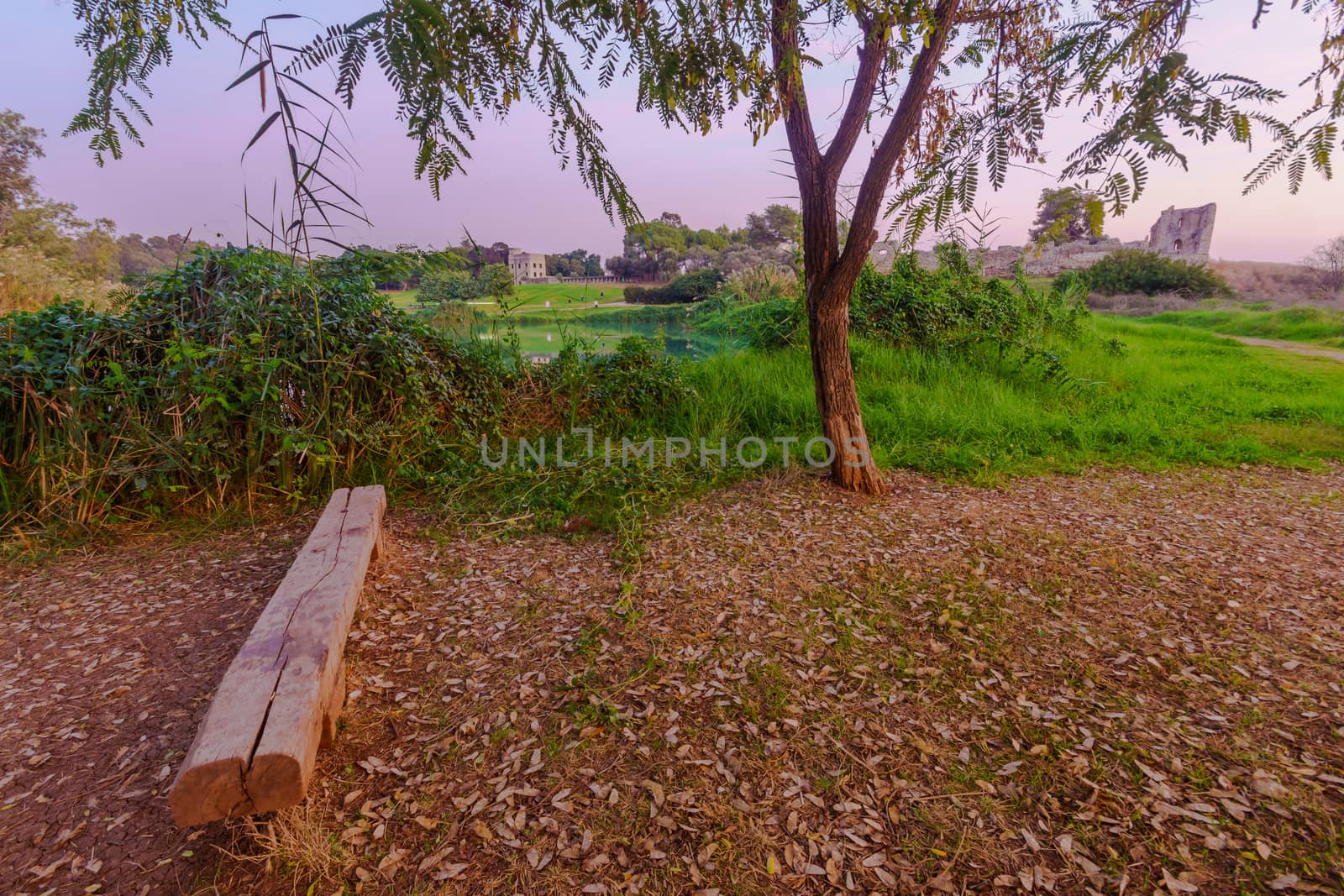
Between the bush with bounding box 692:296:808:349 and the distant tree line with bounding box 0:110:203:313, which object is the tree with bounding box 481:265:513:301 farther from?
the distant tree line with bounding box 0:110:203:313

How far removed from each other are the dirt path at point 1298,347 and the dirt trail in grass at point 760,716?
701cm

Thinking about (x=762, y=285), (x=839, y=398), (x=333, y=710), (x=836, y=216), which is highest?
(x=836, y=216)

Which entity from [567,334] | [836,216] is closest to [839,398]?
[836,216]

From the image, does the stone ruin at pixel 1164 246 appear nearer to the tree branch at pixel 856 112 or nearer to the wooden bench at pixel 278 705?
the tree branch at pixel 856 112

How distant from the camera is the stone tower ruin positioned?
14.5 metres

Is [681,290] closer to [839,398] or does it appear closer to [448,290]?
[448,290]

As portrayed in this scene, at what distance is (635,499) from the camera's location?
348 centimetres

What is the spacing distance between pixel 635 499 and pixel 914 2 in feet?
8.43

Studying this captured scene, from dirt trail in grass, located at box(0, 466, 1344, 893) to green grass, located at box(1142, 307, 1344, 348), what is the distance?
30.4 ft

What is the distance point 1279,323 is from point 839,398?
11.5 meters

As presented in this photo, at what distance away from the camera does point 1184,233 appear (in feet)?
50.6

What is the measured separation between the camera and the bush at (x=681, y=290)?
10438 millimetres

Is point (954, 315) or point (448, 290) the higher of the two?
point (448, 290)

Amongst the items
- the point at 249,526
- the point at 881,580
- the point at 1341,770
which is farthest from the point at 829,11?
the point at 249,526
